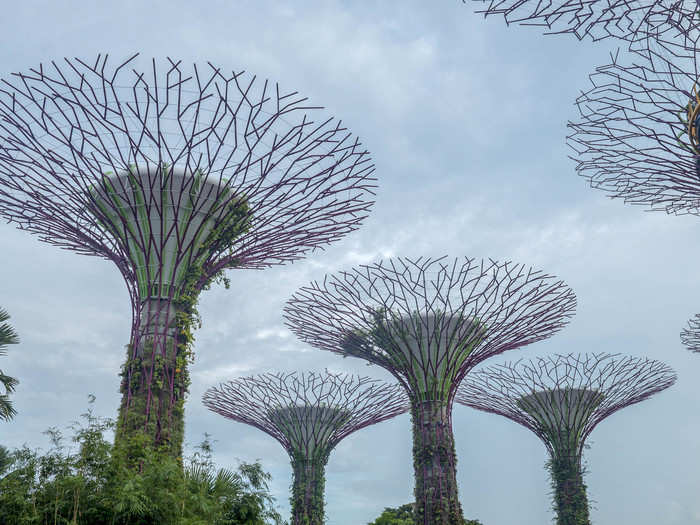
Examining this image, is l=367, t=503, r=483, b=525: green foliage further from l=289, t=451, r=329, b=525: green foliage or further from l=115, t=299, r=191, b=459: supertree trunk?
l=115, t=299, r=191, b=459: supertree trunk

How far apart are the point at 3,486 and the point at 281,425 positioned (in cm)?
1614

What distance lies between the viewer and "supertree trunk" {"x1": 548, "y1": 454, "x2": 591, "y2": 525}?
23188mm

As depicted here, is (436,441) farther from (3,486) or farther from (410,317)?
(3,486)

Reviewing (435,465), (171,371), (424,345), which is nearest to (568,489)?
(435,465)

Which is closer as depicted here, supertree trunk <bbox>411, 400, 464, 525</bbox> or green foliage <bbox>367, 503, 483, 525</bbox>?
supertree trunk <bbox>411, 400, 464, 525</bbox>

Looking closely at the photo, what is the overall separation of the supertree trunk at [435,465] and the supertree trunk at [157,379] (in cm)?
806

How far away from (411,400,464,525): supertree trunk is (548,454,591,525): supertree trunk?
23.4 feet

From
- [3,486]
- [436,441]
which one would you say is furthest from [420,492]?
[3,486]

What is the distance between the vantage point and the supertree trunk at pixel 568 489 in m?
23.2

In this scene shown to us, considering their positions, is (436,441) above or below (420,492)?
above

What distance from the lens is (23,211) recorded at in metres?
14.0

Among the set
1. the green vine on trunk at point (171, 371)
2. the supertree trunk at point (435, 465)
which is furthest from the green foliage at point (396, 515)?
the green vine on trunk at point (171, 371)

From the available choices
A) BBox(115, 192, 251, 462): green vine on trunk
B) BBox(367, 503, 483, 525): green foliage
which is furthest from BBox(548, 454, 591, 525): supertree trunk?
BBox(115, 192, 251, 462): green vine on trunk

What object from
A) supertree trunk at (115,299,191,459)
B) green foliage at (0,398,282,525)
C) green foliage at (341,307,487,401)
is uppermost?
green foliage at (341,307,487,401)
